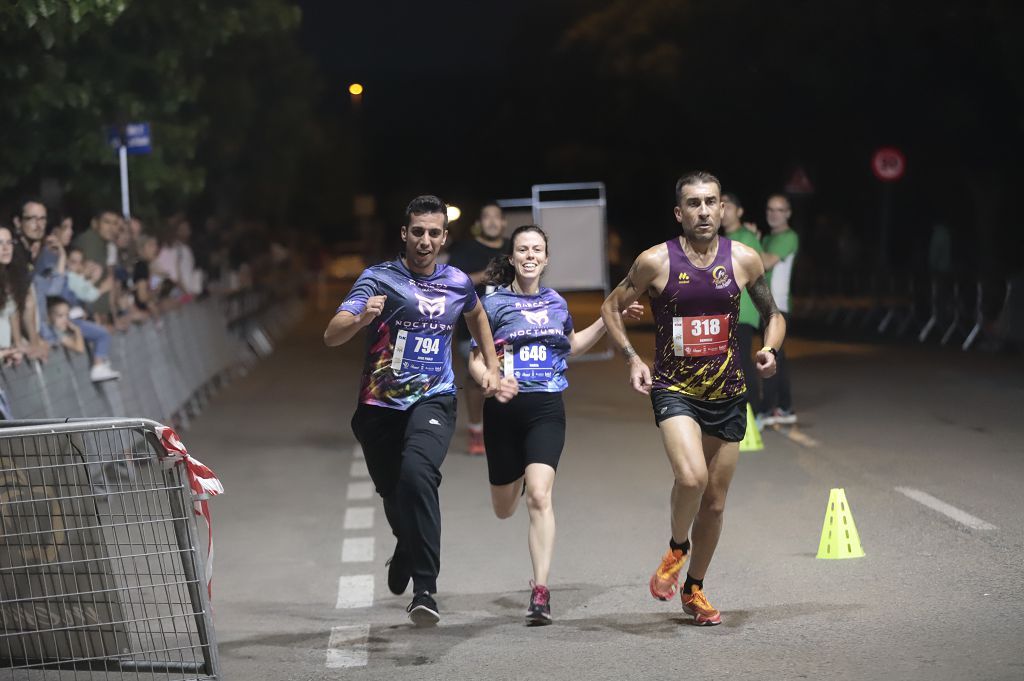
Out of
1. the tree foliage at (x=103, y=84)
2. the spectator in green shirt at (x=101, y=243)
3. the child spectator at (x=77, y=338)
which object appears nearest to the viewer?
the child spectator at (x=77, y=338)

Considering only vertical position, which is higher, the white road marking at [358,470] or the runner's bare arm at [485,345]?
the runner's bare arm at [485,345]

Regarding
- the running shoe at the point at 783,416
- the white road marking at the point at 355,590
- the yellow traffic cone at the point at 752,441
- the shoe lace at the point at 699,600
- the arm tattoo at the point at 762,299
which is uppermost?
the arm tattoo at the point at 762,299

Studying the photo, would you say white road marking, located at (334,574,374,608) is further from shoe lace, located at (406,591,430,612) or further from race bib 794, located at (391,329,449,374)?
race bib 794, located at (391,329,449,374)

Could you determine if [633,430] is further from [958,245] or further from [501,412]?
[958,245]

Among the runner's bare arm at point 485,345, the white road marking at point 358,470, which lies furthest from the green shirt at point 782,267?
the runner's bare arm at point 485,345

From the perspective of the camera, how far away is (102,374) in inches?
532

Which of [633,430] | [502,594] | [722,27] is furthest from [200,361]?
[722,27]

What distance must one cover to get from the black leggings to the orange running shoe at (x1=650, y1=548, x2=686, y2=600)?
39.0 inches

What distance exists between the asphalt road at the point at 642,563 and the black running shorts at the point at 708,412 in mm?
836

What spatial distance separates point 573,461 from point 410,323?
6003 mm

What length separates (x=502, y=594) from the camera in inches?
333

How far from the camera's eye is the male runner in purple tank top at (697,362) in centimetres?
761

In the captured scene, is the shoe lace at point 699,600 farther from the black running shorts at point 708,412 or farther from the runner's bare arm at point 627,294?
the runner's bare arm at point 627,294

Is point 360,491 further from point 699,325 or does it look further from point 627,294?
point 699,325
